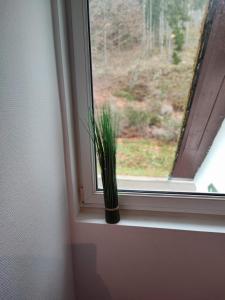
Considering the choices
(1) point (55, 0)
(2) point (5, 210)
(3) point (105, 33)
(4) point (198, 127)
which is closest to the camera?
(2) point (5, 210)

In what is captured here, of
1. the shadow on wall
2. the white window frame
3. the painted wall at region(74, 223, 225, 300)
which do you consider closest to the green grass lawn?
the white window frame

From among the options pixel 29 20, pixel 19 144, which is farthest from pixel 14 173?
pixel 29 20

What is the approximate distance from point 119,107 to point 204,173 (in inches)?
21.5

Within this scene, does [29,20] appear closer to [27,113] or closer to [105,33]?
[27,113]

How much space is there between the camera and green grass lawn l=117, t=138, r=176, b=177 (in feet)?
4.04

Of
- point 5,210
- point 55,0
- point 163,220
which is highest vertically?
point 55,0

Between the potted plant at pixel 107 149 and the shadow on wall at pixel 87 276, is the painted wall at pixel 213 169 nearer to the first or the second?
the potted plant at pixel 107 149

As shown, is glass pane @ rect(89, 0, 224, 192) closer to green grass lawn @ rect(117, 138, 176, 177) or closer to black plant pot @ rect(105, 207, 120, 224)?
green grass lawn @ rect(117, 138, 176, 177)

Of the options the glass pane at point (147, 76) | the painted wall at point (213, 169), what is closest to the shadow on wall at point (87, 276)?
the glass pane at point (147, 76)

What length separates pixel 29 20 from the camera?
2.56ft

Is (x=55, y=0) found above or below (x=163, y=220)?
above

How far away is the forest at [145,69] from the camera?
3.41 ft

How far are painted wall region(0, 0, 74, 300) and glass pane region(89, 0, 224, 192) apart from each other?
0.85ft

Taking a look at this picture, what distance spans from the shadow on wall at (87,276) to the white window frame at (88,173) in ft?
0.74
